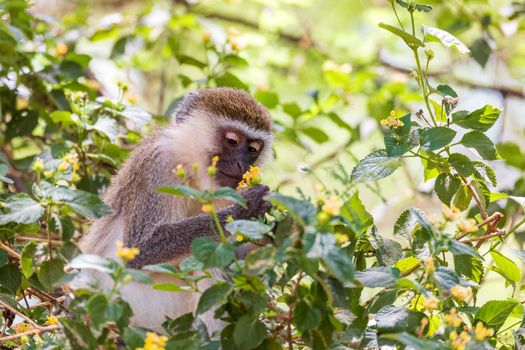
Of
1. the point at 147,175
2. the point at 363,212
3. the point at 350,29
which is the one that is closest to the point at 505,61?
the point at 350,29

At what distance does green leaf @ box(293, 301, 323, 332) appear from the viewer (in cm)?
262

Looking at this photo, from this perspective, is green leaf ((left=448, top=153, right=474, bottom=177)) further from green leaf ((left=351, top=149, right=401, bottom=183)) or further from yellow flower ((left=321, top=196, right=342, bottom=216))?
yellow flower ((left=321, top=196, right=342, bottom=216))

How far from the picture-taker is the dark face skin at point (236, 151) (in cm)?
469

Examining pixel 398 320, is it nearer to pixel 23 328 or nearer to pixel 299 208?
pixel 299 208

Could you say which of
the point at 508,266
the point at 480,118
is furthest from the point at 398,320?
the point at 480,118

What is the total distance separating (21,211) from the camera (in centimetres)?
280

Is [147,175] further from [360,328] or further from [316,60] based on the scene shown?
[316,60]

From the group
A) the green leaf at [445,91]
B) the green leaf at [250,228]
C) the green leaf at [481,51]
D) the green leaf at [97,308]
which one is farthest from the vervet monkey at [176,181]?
the green leaf at [481,51]

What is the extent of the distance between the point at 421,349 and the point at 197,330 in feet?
2.68

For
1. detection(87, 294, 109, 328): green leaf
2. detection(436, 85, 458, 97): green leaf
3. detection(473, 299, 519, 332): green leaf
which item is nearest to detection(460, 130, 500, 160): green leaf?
detection(436, 85, 458, 97): green leaf

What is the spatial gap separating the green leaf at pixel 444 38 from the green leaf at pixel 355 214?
840mm

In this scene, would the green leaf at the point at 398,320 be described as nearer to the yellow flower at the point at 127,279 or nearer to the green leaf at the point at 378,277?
the green leaf at the point at 378,277

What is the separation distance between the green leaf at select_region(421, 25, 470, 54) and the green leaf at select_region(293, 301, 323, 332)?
137 cm

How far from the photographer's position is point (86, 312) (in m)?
2.64
